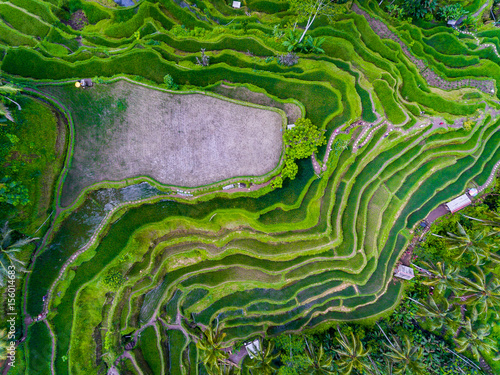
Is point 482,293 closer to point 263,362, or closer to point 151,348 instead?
point 263,362

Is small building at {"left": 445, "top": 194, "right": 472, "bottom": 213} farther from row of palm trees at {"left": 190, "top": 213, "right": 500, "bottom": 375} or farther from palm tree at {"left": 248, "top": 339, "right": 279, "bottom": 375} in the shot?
palm tree at {"left": 248, "top": 339, "right": 279, "bottom": 375}

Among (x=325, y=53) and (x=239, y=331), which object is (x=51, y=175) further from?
(x=325, y=53)

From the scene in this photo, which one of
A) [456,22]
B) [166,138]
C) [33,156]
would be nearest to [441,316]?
[166,138]

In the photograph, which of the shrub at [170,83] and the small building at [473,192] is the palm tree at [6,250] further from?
the small building at [473,192]

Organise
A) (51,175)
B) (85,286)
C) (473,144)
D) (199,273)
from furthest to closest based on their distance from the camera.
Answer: (199,273)
(473,144)
(85,286)
(51,175)

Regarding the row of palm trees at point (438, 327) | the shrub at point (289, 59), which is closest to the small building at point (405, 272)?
the row of palm trees at point (438, 327)

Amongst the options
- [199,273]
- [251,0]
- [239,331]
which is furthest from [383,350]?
[251,0]

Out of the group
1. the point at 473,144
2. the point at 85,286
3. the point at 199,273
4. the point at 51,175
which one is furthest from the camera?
the point at 199,273

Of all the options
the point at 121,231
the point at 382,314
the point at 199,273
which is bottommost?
the point at 382,314
